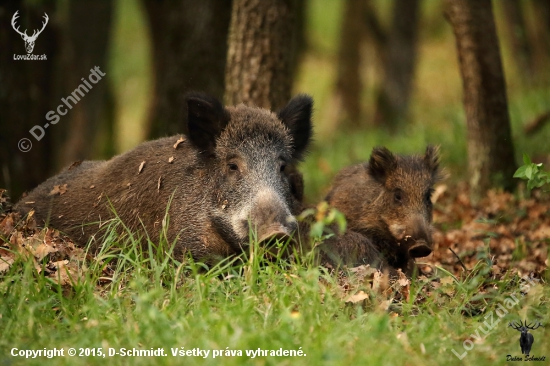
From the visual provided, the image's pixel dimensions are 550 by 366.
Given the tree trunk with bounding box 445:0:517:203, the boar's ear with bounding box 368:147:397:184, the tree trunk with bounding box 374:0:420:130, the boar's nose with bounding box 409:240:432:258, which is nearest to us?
the boar's nose with bounding box 409:240:432:258

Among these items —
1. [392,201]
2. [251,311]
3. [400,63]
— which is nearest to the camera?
[251,311]

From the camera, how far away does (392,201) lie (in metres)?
7.05

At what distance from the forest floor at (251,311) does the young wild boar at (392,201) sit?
87 cm

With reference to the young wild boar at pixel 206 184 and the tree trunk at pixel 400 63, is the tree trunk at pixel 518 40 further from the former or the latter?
the young wild boar at pixel 206 184

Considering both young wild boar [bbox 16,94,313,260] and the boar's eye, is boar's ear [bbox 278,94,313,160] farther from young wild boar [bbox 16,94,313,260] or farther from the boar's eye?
the boar's eye

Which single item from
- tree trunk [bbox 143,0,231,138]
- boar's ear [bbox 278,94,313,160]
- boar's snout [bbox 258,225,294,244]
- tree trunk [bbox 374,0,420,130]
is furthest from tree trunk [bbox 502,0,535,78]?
boar's snout [bbox 258,225,294,244]

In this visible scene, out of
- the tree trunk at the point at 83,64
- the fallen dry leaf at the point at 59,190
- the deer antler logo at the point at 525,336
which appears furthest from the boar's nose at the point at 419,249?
the tree trunk at the point at 83,64

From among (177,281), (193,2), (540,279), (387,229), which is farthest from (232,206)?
(193,2)

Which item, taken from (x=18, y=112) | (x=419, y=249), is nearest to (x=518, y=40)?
(x=18, y=112)

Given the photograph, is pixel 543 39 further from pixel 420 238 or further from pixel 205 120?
pixel 205 120

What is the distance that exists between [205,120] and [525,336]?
324cm

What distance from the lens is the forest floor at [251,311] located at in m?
4.01

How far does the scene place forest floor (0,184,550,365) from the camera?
401cm

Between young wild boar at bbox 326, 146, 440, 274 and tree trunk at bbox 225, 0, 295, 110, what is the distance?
4.87 feet
